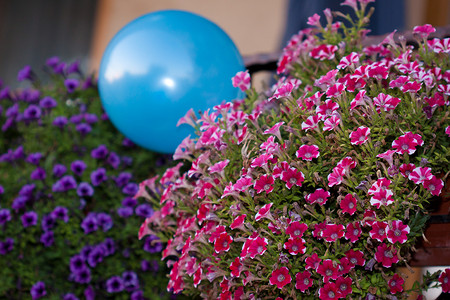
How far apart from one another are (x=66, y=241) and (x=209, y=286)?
782 mm

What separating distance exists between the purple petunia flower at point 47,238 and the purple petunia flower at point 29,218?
0.06m

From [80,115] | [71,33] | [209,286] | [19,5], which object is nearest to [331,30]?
[209,286]

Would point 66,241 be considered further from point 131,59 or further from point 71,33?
point 71,33

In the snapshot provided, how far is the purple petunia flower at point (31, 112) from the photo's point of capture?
82.4 inches

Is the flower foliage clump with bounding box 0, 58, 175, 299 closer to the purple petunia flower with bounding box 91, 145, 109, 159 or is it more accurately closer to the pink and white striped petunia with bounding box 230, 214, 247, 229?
the purple petunia flower with bounding box 91, 145, 109, 159

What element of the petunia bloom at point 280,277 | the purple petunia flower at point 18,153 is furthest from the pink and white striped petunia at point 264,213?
the purple petunia flower at point 18,153

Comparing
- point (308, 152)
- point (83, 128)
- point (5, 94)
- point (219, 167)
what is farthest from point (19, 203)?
point (308, 152)

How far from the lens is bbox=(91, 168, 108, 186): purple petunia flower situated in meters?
1.91

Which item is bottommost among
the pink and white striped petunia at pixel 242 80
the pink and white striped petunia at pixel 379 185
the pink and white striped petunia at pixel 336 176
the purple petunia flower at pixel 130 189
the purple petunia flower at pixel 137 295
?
the purple petunia flower at pixel 137 295

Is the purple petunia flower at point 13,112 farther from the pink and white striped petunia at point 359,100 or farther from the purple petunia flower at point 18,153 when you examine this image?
the pink and white striped petunia at point 359,100

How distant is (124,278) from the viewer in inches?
72.9

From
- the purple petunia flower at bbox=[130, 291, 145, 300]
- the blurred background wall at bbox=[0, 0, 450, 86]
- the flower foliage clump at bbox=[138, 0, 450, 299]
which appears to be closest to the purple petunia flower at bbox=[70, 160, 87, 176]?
the purple petunia flower at bbox=[130, 291, 145, 300]

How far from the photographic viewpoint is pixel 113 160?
2.02 meters

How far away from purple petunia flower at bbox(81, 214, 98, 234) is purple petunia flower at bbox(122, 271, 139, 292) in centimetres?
21
